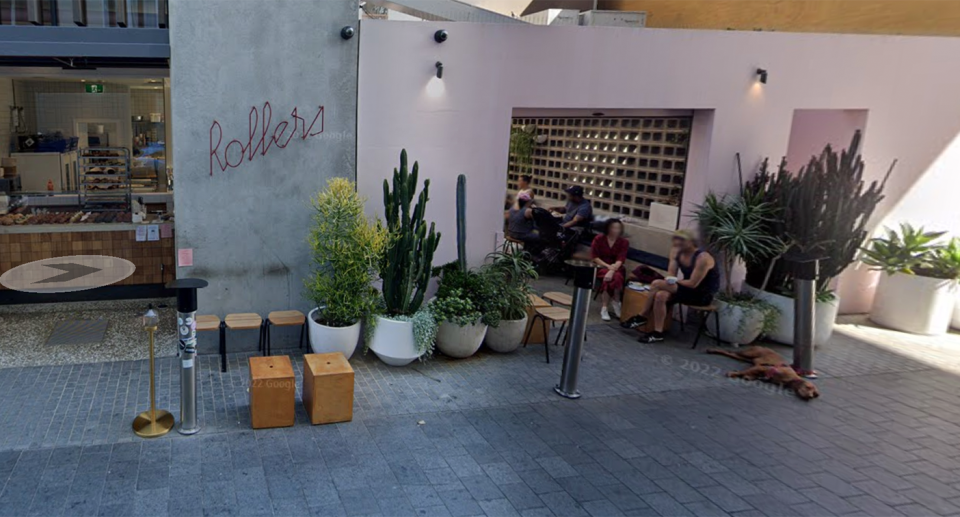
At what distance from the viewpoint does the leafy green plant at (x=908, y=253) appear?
909 cm

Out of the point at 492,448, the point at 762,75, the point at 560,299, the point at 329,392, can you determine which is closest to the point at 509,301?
the point at 560,299

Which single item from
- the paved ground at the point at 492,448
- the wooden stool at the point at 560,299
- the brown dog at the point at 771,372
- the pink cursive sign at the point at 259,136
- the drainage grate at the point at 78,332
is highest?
the pink cursive sign at the point at 259,136

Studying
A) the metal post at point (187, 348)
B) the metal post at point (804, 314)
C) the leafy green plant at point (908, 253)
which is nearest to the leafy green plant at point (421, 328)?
the metal post at point (187, 348)

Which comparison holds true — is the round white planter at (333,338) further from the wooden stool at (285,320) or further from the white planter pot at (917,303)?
the white planter pot at (917,303)

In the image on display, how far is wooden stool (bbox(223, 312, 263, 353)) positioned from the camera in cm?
671

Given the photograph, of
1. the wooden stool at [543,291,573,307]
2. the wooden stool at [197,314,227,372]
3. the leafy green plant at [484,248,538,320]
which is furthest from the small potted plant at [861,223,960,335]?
the wooden stool at [197,314,227,372]

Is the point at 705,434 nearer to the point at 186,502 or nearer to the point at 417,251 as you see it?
the point at 417,251

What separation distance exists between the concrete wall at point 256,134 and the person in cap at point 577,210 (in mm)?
4687

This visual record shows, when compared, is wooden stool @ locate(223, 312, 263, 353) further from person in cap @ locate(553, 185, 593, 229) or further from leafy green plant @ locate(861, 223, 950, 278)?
leafy green plant @ locate(861, 223, 950, 278)

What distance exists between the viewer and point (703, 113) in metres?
8.73

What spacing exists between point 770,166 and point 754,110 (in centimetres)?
79

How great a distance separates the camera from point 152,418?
5391mm

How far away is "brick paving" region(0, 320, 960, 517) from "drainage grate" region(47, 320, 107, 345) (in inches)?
30.8

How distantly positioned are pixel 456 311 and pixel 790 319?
4.33 m
